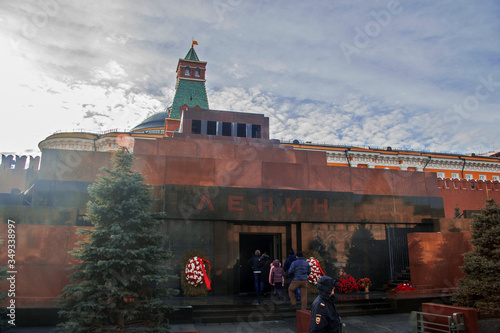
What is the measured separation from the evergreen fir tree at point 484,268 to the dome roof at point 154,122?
45.6m

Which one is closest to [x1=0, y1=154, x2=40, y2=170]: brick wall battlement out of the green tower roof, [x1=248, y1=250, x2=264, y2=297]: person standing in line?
the green tower roof

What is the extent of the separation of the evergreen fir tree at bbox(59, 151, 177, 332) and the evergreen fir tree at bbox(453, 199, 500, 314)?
6.87 meters

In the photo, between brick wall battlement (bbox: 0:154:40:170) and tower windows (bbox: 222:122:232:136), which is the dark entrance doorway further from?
brick wall battlement (bbox: 0:154:40:170)

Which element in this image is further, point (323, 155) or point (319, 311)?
point (323, 155)

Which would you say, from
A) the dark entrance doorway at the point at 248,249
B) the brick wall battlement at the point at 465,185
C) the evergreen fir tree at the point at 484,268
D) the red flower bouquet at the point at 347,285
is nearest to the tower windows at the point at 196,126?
the dark entrance doorway at the point at 248,249

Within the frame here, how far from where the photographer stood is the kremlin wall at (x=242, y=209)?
1072 centimetres

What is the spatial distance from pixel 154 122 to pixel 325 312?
165 ft

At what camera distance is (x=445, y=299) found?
11383mm

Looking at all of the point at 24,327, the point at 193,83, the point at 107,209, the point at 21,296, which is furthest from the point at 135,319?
the point at 193,83

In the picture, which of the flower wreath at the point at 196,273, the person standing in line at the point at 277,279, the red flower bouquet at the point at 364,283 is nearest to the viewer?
the person standing in line at the point at 277,279

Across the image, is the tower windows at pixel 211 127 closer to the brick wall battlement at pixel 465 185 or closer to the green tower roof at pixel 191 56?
the brick wall battlement at pixel 465 185

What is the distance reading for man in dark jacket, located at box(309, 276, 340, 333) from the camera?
188 inches

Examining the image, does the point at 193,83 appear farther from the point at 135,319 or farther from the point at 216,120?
the point at 135,319

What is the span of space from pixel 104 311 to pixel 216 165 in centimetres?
781
